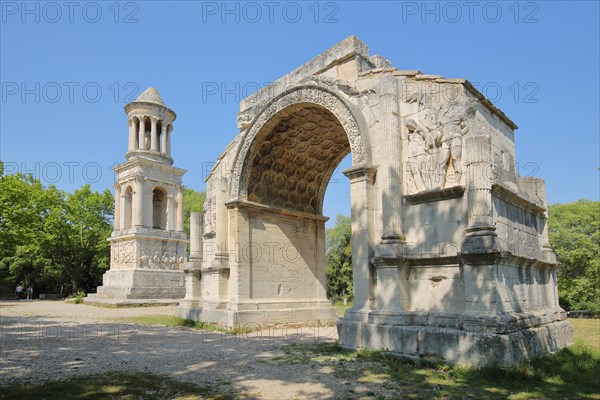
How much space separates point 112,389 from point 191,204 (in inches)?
1694

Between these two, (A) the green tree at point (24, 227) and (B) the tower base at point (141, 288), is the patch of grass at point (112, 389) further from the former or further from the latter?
(A) the green tree at point (24, 227)

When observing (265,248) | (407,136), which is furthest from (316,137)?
(407,136)

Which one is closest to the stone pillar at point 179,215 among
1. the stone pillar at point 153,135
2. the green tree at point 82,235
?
the stone pillar at point 153,135

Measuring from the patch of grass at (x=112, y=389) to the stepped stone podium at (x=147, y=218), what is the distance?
58.5ft

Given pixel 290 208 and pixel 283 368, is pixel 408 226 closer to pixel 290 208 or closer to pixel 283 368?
pixel 283 368

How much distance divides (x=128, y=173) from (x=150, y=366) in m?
21.9

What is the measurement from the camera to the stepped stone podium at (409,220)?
7863mm

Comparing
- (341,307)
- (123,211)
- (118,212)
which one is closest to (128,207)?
(123,211)

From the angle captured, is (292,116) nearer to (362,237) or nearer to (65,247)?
(362,237)

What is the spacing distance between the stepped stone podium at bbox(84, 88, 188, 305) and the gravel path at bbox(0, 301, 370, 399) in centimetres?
1227

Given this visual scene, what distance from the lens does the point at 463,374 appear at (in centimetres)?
698

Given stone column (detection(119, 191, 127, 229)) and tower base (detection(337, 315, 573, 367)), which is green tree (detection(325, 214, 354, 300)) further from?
tower base (detection(337, 315, 573, 367))

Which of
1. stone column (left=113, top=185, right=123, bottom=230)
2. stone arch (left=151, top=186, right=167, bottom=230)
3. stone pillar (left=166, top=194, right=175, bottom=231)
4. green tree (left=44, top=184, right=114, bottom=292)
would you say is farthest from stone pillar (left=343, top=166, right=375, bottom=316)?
green tree (left=44, top=184, right=114, bottom=292)

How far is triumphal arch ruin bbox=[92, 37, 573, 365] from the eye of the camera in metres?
7.96
